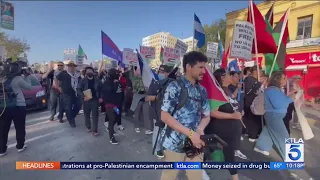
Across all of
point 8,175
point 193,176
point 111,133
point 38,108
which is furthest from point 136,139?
point 38,108

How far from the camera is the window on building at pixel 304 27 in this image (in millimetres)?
17391

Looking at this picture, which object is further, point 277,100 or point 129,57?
point 129,57

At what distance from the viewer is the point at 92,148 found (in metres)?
4.74

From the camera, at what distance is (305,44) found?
56.5 feet

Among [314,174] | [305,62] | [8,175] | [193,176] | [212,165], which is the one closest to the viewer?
[193,176]

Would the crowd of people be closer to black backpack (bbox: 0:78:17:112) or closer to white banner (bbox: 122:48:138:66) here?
black backpack (bbox: 0:78:17:112)

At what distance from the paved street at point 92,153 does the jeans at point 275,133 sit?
1.18 feet

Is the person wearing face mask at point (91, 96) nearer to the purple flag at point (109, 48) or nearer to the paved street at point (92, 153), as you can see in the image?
the paved street at point (92, 153)

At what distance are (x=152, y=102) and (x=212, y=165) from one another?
2.24m

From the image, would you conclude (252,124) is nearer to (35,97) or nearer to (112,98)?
(112,98)

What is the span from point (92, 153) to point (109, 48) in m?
4.67

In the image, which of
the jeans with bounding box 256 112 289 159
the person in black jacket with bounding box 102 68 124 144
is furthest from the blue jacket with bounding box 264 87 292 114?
the person in black jacket with bounding box 102 68 124 144

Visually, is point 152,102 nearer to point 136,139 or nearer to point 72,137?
point 136,139

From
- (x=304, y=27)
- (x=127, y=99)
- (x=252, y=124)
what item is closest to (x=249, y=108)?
(x=252, y=124)
